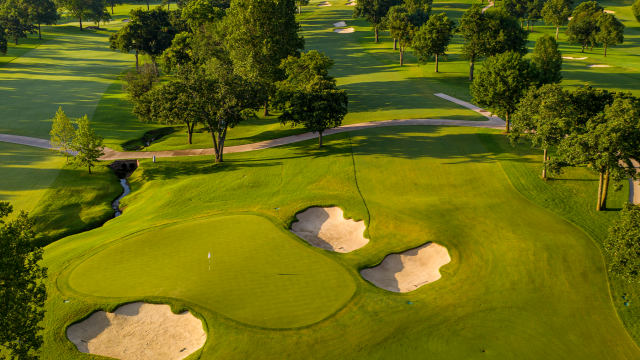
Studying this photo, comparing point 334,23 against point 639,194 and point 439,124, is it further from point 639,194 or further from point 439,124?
point 639,194

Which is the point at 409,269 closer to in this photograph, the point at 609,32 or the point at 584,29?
the point at 609,32

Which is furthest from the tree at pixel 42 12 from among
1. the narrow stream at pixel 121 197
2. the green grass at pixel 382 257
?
the green grass at pixel 382 257

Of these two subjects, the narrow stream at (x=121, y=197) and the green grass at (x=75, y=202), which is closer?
the green grass at (x=75, y=202)

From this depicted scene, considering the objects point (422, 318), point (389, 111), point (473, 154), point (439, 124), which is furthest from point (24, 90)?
point (422, 318)

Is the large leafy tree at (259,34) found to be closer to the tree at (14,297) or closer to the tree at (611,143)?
the tree at (611,143)

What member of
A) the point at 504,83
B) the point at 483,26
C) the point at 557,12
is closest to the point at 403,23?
the point at 483,26

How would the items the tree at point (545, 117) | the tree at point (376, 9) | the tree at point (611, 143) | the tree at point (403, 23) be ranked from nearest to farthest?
the tree at point (611, 143) < the tree at point (545, 117) < the tree at point (403, 23) < the tree at point (376, 9)
